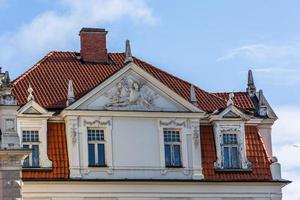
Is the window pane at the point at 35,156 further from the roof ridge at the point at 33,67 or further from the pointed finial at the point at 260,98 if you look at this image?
the pointed finial at the point at 260,98

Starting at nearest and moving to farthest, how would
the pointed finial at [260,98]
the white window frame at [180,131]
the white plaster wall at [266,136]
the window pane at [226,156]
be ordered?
the white window frame at [180,131]
the window pane at [226,156]
the white plaster wall at [266,136]
the pointed finial at [260,98]

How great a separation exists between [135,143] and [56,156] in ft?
12.9

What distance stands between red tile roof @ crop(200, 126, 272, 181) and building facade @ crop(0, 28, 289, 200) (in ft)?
0.16

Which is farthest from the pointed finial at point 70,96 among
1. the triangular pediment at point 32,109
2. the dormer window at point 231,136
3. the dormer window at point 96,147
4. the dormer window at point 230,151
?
the dormer window at point 230,151

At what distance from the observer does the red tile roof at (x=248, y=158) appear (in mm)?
57406

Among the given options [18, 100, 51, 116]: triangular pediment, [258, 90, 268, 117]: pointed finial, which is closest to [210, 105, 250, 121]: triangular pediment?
[258, 90, 268, 117]: pointed finial

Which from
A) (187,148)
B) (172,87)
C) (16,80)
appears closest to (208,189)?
(187,148)

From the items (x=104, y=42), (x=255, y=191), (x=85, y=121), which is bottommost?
(x=255, y=191)

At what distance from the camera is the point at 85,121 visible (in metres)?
56.3

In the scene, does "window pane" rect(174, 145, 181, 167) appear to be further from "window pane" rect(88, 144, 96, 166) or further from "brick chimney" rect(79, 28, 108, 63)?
"brick chimney" rect(79, 28, 108, 63)

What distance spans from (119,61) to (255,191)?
970 centimetres

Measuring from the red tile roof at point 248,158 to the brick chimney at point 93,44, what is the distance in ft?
21.5

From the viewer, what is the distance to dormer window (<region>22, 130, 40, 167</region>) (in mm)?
55031

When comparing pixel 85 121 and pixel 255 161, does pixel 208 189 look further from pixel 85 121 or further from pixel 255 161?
pixel 85 121
